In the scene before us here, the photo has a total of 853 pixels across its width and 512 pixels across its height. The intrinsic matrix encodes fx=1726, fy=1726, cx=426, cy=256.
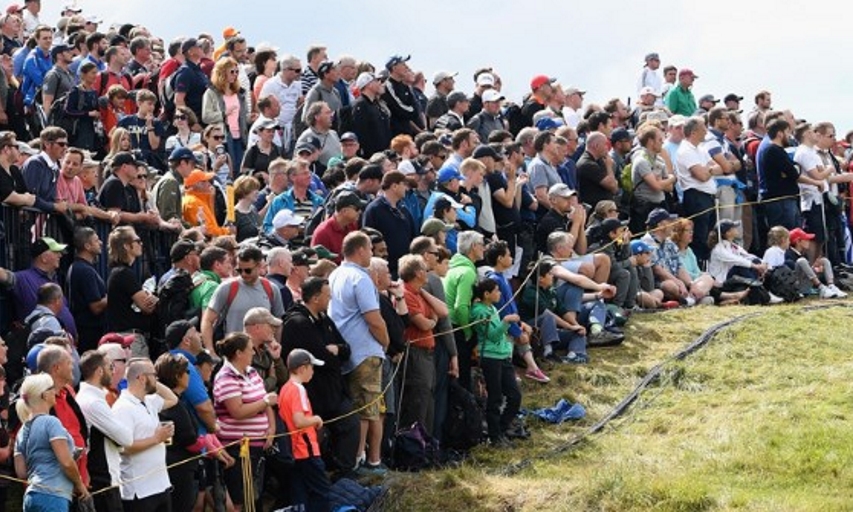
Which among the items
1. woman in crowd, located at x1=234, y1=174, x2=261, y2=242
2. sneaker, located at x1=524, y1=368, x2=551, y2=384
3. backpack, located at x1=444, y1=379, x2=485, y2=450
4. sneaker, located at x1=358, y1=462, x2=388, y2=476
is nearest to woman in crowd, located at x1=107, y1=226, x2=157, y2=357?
sneaker, located at x1=358, y1=462, x2=388, y2=476

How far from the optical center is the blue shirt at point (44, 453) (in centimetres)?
1255

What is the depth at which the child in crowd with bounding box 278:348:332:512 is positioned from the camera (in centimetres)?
1516

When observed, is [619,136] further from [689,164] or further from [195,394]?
[195,394]

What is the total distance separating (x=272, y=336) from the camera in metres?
15.4

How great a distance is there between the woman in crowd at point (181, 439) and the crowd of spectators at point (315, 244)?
2 centimetres

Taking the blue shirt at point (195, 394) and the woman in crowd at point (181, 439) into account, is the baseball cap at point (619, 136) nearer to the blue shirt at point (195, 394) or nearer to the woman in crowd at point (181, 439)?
the blue shirt at point (195, 394)

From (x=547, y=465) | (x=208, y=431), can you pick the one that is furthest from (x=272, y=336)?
(x=547, y=465)

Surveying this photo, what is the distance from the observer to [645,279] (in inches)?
907

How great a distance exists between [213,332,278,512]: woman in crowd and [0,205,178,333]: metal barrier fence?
2.04 metres

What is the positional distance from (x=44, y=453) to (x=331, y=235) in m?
6.23

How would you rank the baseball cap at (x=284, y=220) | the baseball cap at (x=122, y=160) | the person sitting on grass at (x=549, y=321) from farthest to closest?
1. the person sitting on grass at (x=549, y=321)
2. the baseball cap at (x=284, y=220)
3. the baseball cap at (x=122, y=160)

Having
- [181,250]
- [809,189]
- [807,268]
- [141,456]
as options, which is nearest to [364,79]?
[807,268]

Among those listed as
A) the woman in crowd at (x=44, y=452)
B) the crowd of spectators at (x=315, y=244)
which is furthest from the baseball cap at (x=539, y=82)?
the woman in crowd at (x=44, y=452)

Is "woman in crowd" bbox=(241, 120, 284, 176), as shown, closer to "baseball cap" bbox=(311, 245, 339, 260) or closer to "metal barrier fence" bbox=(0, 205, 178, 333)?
"metal barrier fence" bbox=(0, 205, 178, 333)
